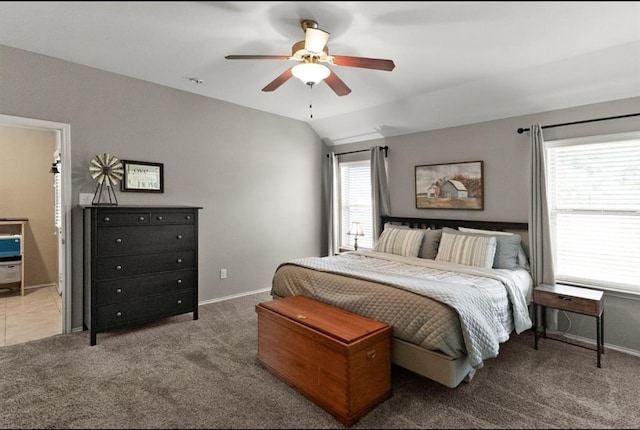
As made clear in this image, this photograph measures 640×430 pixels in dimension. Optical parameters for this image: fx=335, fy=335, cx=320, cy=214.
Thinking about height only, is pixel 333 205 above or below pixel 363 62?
below

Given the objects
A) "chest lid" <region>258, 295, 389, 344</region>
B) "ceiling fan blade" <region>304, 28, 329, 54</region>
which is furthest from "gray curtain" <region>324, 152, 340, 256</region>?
"ceiling fan blade" <region>304, 28, 329, 54</region>

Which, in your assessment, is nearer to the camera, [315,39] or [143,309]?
[315,39]

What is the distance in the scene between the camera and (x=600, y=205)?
10.7 feet

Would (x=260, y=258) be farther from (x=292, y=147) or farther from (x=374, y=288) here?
(x=374, y=288)

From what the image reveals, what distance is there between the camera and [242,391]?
7.77 feet

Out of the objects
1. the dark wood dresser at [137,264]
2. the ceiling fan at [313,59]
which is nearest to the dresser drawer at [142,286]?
the dark wood dresser at [137,264]

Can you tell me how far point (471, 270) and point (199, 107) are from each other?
3.71 metres

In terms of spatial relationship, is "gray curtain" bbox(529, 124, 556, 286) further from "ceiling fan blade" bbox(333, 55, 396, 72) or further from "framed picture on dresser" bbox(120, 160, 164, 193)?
"framed picture on dresser" bbox(120, 160, 164, 193)

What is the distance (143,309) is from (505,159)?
14.0ft

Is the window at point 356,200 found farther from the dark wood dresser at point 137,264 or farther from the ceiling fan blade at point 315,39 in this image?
the ceiling fan blade at point 315,39

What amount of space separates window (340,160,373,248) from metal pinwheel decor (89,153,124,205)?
3.35 metres

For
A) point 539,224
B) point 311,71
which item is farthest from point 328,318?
point 539,224

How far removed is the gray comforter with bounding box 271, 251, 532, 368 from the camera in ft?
7.28

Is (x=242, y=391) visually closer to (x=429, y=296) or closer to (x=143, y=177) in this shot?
(x=429, y=296)
